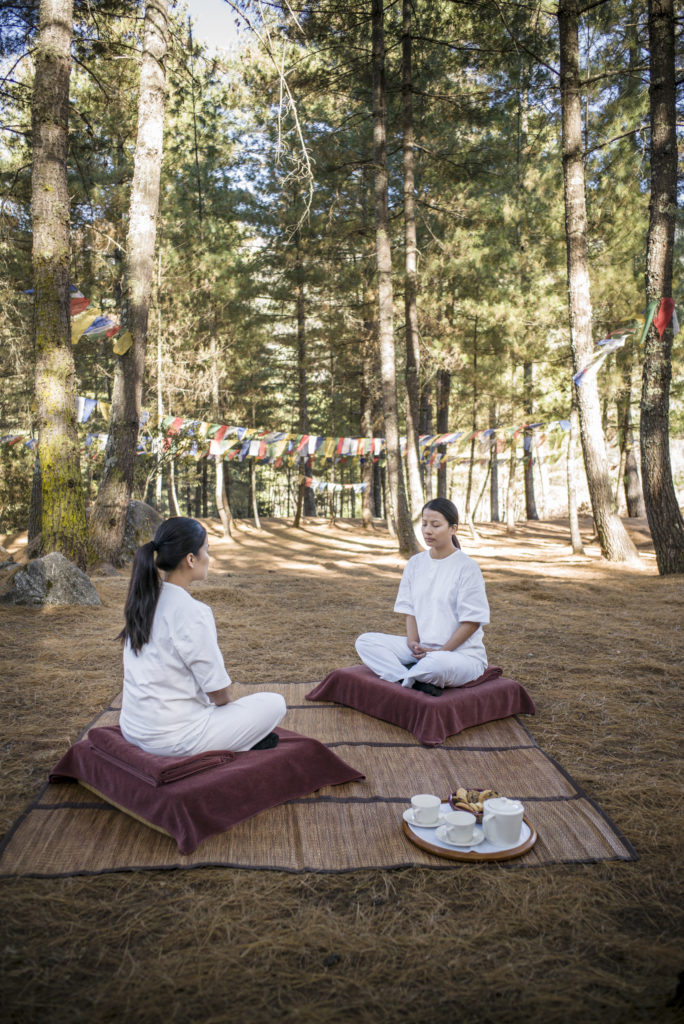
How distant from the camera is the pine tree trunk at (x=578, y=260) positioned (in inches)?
379

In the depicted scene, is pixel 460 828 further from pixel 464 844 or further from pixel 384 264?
pixel 384 264

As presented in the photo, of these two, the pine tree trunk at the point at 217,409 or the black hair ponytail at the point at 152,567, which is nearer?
the black hair ponytail at the point at 152,567

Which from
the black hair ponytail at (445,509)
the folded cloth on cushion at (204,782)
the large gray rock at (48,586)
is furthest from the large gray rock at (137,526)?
the folded cloth on cushion at (204,782)

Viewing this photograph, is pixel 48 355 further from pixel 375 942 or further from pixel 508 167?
pixel 508 167

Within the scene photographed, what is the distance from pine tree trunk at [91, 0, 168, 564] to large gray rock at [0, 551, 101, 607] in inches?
69.1

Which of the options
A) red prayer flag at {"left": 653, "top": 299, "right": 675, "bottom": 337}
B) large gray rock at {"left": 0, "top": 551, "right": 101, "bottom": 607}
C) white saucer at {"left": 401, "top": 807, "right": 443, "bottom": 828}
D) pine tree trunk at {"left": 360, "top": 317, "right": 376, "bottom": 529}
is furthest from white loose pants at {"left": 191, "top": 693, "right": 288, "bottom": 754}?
pine tree trunk at {"left": 360, "top": 317, "right": 376, "bottom": 529}

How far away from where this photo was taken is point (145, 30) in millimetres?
8633

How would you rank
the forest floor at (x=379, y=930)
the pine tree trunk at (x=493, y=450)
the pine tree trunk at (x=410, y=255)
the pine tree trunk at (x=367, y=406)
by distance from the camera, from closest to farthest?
the forest floor at (x=379, y=930) < the pine tree trunk at (x=410, y=255) < the pine tree trunk at (x=493, y=450) < the pine tree trunk at (x=367, y=406)

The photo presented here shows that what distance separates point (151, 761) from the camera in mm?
2791

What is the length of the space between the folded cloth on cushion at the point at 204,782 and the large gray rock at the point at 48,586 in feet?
14.0

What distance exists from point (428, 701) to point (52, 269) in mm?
6770

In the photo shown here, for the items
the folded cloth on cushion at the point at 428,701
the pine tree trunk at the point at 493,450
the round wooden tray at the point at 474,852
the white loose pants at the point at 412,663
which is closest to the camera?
the round wooden tray at the point at 474,852

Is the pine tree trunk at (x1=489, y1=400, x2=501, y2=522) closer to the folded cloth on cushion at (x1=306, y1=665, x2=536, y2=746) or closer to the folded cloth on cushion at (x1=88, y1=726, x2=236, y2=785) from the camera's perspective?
the folded cloth on cushion at (x1=306, y1=665, x2=536, y2=746)

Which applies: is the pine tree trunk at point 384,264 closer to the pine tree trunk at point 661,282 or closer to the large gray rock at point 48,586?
the pine tree trunk at point 661,282
